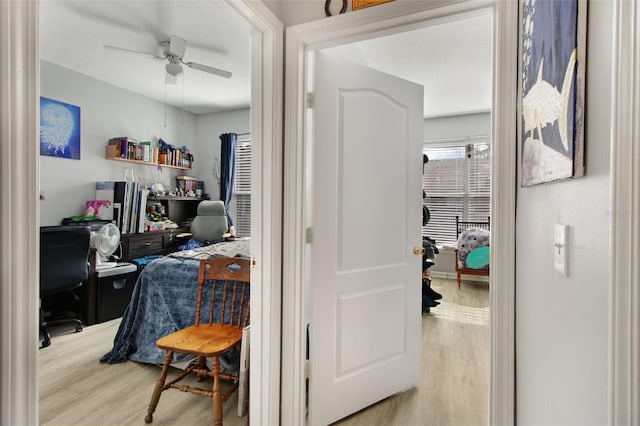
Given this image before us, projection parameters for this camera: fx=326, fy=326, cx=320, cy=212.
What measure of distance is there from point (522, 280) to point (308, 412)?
1.23m

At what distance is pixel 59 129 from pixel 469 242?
512 centimetres

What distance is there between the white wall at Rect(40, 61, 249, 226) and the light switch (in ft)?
13.9

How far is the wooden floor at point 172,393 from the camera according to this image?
1806mm

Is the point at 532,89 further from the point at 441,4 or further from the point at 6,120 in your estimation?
the point at 6,120

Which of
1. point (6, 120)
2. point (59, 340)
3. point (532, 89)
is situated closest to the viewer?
point (6, 120)

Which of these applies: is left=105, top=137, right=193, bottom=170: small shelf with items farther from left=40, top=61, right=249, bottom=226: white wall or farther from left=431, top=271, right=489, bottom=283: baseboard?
left=431, top=271, right=489, bottom=283: baseboard

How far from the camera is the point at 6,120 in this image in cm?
62

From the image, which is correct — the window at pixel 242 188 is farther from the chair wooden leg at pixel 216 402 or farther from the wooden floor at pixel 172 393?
the chair wooden leg at pixel 216 402

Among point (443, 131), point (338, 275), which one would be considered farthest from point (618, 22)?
point (443, 131)

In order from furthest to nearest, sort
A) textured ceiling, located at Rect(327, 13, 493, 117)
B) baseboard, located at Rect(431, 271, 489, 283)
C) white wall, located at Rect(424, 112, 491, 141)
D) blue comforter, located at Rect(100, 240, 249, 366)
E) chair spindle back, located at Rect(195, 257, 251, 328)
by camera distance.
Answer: white wall, located at Rect(424, 112, 491, 141)
baseboard, located at Rect(431, 271, 489, 283)
textured ceiling, located at Rect(327, 13, 493, 117)
blue comforter, located at Rect(100, 240, 249, 366)
chair spindle back, located at Rect(195, 257, 251, 328)

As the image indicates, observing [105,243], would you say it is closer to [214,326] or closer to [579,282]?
[214,326]

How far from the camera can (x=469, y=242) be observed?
4.54 meters

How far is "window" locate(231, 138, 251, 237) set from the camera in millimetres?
Answer: 5195

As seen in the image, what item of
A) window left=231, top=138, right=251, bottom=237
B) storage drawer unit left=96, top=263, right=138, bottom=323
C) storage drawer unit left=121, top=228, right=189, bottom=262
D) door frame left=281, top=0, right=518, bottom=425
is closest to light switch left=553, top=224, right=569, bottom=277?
door frame left=281, top=0, right=518, bottom=425
